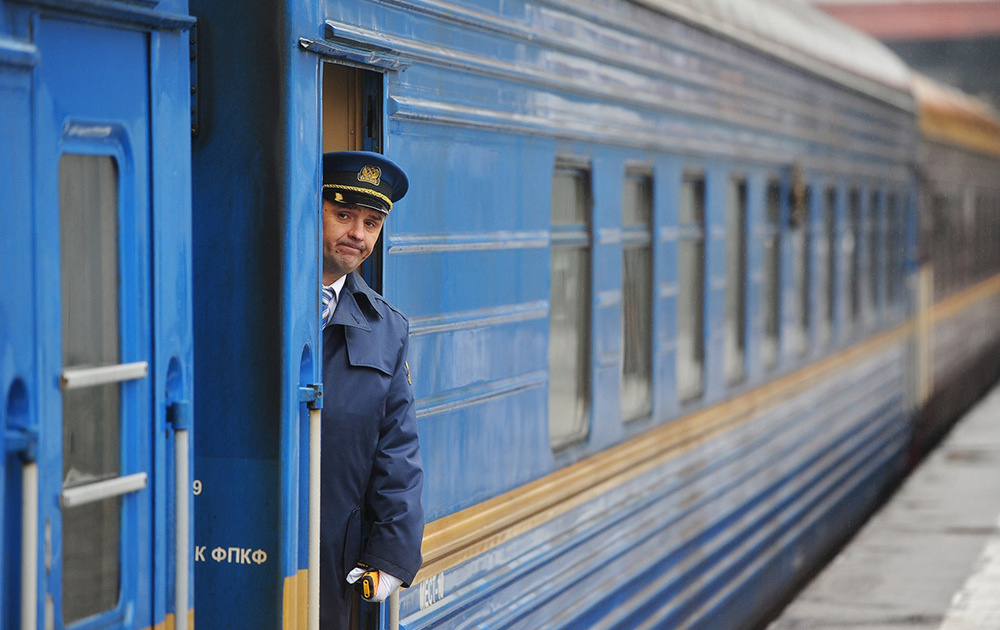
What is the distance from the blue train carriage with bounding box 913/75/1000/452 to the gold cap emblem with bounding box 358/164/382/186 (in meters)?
9.05

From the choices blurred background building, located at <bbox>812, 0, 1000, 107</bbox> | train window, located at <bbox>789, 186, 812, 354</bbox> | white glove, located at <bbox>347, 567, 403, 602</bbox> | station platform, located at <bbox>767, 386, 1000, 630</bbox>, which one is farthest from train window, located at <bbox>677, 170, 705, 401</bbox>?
blurred background building, located at <bbox>812, 0, 1000, 107</bbox>

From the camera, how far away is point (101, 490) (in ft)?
8.27

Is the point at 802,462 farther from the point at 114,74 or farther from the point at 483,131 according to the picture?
the point at 114,74

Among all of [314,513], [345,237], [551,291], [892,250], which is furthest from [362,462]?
[892,250]

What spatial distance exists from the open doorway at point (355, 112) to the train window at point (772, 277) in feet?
14.2

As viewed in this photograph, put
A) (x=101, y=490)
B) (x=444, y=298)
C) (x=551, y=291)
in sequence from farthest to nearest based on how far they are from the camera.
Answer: (x=551, y=291) → (x=444, y=298) → (x=101, y=490)

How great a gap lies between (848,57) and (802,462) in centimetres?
273

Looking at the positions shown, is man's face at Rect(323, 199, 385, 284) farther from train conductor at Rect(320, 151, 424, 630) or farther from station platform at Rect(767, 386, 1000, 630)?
station platform at Rect(767, 386, 1000, 630)

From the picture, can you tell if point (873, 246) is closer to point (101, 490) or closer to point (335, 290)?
point (335, 290)

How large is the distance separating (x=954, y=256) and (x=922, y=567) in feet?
23.4

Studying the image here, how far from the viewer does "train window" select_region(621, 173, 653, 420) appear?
5.31 m

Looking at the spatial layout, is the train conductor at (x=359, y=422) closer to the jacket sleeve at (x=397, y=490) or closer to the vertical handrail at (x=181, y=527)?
the jacket sleeve at (x=397, y=490)

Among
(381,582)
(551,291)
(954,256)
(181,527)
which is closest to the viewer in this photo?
(181,527)

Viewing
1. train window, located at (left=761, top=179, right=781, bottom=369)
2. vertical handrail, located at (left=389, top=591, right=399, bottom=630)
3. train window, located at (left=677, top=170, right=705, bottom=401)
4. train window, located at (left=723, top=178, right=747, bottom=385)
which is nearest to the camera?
vertical handrail, located at (left=389, top=591, right=399, bottom=630)
